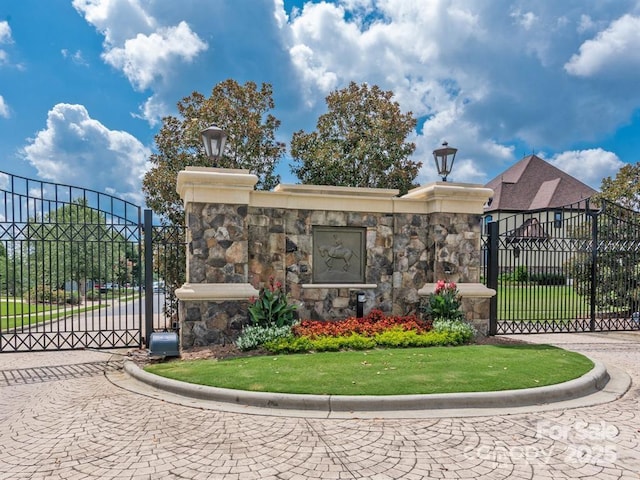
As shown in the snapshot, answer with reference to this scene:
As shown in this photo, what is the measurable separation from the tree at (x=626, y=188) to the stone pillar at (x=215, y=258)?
1518 cm

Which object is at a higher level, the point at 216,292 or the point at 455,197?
the point at 455,197

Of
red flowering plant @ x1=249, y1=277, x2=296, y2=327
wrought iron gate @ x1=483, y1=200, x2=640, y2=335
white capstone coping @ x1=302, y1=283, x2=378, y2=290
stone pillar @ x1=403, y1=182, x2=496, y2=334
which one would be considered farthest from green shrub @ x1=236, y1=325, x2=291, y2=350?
wrought iron gate @ x1=483, y1=200, x2=640, y2=335

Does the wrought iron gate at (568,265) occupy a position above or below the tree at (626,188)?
below

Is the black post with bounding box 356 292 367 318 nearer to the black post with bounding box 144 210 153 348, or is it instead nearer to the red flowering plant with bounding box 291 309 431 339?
the red flowering plant with bounding box 291 309 431 339

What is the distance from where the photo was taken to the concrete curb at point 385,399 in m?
5.36

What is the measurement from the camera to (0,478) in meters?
3.76

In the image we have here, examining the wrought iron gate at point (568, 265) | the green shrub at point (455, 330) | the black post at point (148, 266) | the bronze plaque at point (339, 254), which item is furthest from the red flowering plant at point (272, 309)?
the wrought iron gate at point (568, 265)

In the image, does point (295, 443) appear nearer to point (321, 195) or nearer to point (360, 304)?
point (360, 304)

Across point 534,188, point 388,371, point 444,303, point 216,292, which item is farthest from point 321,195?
point 534,188

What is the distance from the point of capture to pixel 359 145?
57.0ft

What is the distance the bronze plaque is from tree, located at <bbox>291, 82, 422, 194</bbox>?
7.90m

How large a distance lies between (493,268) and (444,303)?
6.70 ft

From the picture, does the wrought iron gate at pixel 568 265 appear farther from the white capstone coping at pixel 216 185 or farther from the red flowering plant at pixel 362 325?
the white capstone coping at pixel 216 185

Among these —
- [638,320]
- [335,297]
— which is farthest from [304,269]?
[638,320]
